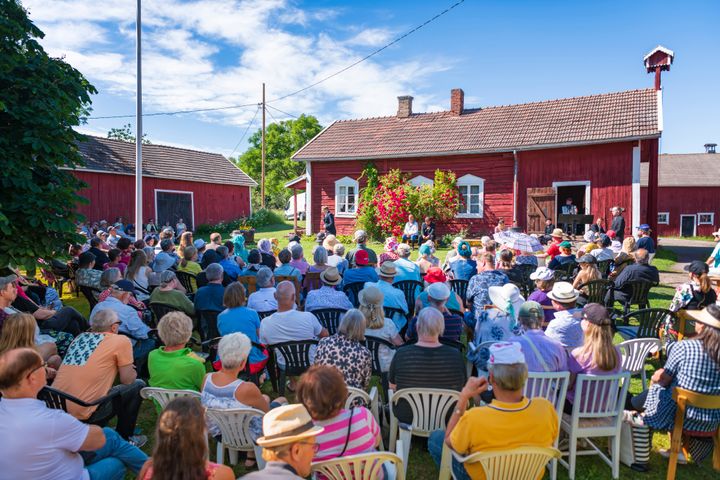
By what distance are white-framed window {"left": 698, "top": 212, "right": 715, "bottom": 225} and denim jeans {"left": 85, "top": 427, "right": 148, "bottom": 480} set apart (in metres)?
33.7

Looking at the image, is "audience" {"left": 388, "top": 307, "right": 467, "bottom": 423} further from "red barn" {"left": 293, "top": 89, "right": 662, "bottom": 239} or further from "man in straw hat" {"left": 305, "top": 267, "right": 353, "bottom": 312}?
"red barn" {"left": 293, "top": 89, "right": 662, "bottom": 239}

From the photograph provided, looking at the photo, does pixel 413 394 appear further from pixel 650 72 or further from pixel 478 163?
pixel 650 72

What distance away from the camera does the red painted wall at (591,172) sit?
14.2 meters

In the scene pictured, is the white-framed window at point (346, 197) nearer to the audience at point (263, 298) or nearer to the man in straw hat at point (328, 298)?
the audience at point (263, 298)

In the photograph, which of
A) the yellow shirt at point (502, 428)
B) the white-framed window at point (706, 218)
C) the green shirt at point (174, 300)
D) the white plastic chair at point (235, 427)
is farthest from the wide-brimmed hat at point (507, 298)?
the white-framed window at point (706, 218)

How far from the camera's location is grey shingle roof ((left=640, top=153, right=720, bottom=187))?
2812cm

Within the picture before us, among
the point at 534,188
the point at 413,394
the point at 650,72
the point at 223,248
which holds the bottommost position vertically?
the point at 413,394

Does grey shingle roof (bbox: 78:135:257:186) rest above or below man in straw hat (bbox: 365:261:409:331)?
above

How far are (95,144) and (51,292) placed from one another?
721 inches

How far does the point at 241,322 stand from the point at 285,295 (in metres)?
Result: 0.50

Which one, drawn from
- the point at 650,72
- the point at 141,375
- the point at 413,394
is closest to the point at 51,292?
the point at 141,375

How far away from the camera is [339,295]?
4.93 metres

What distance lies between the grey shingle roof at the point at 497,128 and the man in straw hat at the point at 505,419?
45.6ft

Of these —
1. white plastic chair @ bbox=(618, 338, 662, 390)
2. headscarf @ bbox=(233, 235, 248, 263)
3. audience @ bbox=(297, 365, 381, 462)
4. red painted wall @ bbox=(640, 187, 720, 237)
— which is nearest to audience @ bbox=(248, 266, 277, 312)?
audience @ bbox=(297, 365, 381, 462)
